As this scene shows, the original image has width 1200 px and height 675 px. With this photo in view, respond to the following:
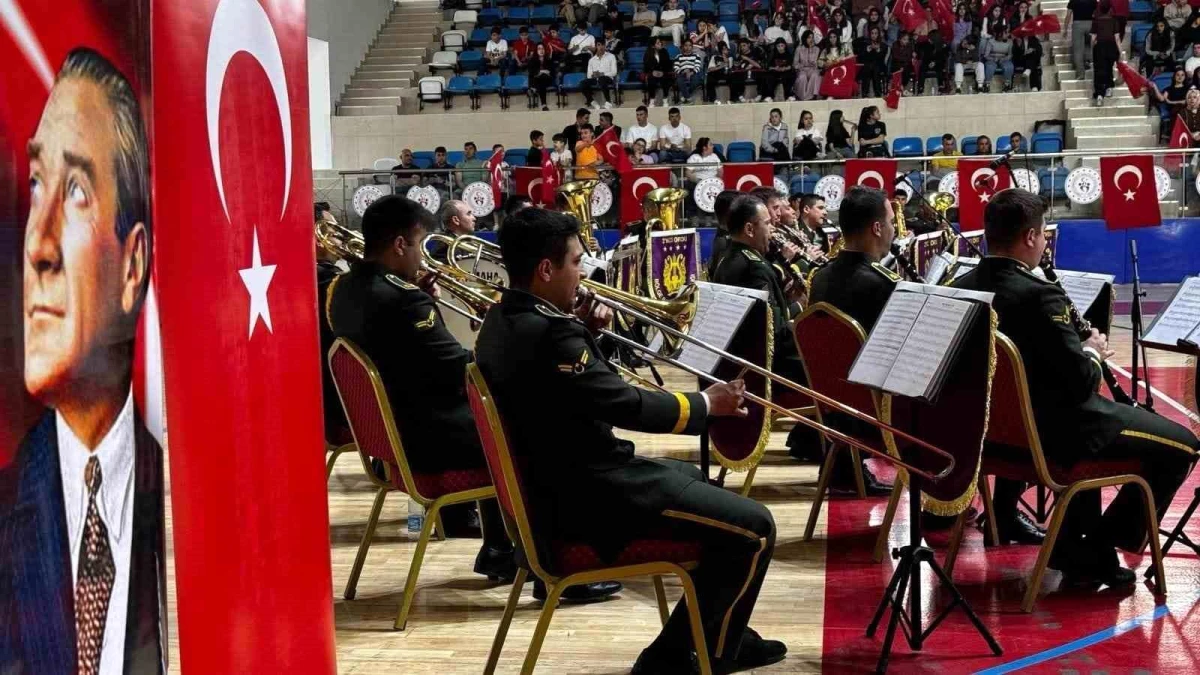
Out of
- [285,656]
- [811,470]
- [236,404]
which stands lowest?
[811,470]

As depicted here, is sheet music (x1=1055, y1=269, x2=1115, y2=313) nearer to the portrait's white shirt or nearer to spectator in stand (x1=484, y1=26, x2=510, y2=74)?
the portrait's white shirt

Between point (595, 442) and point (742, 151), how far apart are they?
39.3ft

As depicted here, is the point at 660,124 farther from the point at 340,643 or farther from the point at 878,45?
the point at 340,643

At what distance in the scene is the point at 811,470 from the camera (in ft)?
19.5

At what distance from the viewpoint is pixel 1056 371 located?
3.77 m

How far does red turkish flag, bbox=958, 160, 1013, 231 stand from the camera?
966cm

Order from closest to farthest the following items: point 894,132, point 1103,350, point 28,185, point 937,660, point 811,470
Result: 1. point 28,185
2. point 937,660
3. point 1103,350
4. point 811,470
5. point 894,132

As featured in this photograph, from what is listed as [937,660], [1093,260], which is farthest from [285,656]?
[1093,260]

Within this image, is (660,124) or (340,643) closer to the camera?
(340,643)

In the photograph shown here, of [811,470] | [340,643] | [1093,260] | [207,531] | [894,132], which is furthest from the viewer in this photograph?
[894,132]

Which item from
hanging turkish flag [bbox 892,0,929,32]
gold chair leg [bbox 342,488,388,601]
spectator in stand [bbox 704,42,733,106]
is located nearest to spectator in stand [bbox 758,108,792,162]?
spectator in stand [bbox 704,42,733,106]

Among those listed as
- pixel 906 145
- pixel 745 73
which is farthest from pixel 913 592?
pixel 745 73

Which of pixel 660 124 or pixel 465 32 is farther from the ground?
pixel 465 32

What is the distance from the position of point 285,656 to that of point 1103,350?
3044 millimetres
